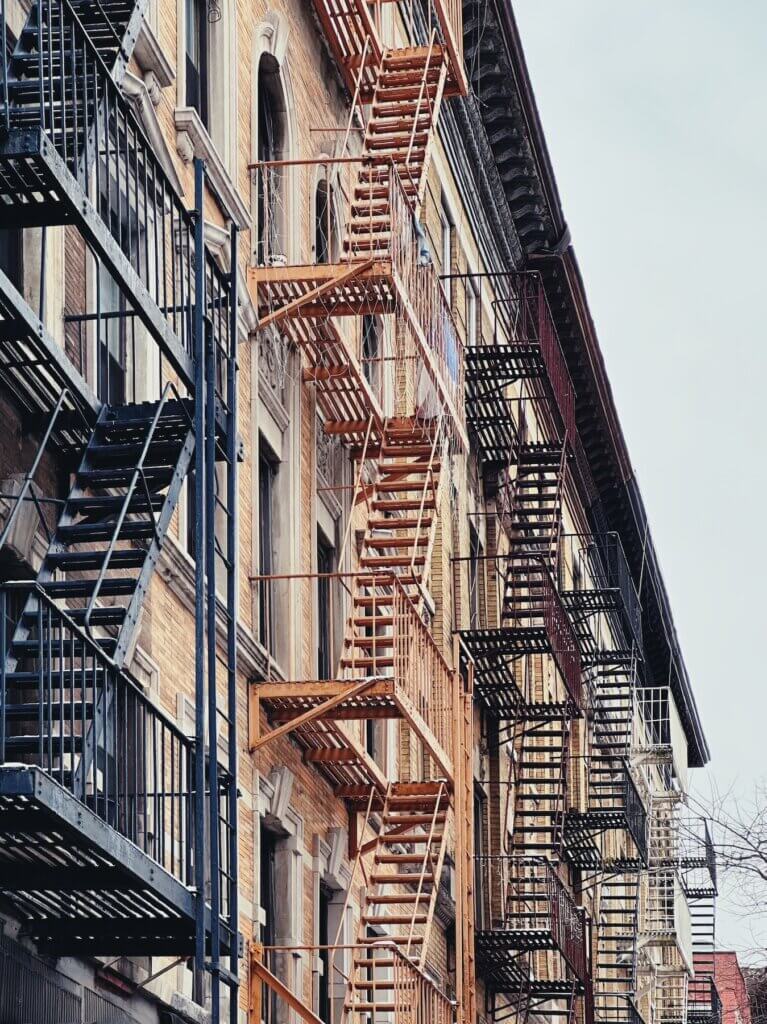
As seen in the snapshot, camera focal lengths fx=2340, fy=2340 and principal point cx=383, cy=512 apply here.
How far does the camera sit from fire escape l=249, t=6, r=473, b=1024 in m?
21.9

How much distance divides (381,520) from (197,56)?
19.8 feet

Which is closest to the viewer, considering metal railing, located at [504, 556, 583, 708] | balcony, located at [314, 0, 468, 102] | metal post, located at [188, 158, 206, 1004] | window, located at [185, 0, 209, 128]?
metal post, located at [188, 158, 206, 1004]

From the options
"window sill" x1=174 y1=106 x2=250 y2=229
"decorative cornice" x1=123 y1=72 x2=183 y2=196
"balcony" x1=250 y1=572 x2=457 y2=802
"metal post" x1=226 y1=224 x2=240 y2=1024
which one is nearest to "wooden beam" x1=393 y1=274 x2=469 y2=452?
"window sill" x1=174 y1=106 x2=250 y2=229

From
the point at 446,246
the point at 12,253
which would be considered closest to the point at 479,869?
the point at 446,246

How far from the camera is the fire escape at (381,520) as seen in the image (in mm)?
21922

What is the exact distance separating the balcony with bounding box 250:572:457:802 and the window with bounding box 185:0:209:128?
14.3 ft

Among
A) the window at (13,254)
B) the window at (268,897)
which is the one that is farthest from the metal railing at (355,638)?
the window at (13,254)

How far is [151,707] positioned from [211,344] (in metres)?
3.32

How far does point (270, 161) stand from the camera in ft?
76.9

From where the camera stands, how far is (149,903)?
13.8 m

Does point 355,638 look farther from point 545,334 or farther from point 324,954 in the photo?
point 545,334

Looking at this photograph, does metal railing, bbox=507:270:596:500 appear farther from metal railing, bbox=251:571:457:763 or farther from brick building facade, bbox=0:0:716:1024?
metal railing, bbox=251:571:457:763

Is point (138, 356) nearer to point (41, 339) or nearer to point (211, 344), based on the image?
point (211, 344)

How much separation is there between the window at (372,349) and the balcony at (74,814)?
1205 centimetres
